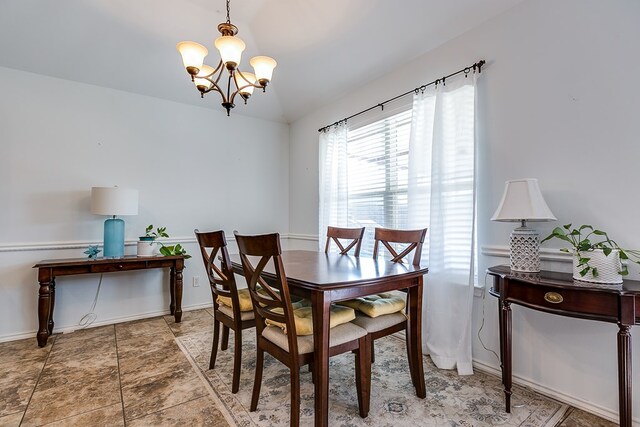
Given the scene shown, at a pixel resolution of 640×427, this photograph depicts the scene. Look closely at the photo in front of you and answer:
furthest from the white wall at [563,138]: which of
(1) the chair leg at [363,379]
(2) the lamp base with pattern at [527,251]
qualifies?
(1) the chair leg at [363,379]

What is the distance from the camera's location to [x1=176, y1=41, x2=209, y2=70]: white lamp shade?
196 centimetres

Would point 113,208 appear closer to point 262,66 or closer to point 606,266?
point 262,66

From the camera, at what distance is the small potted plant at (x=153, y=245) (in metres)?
3.12

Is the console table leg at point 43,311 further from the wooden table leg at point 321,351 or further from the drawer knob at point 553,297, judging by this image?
the drawer knob at point 553,297

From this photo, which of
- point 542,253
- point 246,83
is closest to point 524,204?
point 542,253

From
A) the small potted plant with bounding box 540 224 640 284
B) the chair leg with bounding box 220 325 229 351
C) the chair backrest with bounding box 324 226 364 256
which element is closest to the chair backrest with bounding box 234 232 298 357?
the chair leg with bounding box 220 325 229 351

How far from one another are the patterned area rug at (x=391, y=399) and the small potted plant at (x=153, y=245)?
1317 mm

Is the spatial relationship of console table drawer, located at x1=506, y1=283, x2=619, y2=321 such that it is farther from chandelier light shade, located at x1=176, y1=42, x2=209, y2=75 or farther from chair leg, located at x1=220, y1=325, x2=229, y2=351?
chandelier light shade, located at x1=176, y1=42, x2=209, y2=75

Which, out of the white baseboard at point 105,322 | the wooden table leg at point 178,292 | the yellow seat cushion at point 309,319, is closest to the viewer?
the yellow seat cushion at point 309,319

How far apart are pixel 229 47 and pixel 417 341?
7.15ft

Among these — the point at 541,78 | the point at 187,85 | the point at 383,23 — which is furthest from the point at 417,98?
the point at 187,85

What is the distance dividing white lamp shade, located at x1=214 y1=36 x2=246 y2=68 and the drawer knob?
2242 millimetres

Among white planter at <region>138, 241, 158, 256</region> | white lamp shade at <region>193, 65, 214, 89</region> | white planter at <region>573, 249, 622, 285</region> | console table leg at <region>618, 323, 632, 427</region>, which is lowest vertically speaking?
console table leg at <region>618, 323, 632, 427</region>

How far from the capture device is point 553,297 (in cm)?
150
